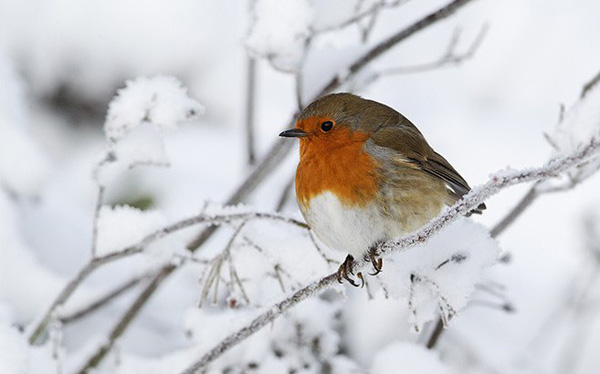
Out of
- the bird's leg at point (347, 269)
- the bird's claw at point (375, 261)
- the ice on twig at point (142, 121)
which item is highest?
the ice on twig at point (142, 121)

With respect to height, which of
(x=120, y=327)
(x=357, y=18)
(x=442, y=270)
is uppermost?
(x=357, y=18)

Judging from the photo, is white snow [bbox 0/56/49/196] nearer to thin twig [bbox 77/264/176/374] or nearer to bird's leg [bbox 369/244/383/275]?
thin twig [bbox 77/264/176/374]

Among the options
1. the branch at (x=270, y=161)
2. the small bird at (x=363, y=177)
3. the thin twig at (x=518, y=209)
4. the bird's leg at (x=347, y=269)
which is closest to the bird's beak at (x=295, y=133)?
the small bird at (x=363, y=177)

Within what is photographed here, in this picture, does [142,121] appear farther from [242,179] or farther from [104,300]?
[104,300]

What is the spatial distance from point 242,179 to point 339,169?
73 cm

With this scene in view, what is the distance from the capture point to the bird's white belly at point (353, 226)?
217 centimetres

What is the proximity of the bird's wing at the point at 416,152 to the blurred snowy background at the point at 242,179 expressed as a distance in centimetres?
32

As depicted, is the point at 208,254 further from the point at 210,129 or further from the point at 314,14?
the point at 210,129

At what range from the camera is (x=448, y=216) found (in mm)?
1587

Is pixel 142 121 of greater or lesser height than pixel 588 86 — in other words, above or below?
below

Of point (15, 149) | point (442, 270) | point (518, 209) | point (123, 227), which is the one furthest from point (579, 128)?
point (15, 149)

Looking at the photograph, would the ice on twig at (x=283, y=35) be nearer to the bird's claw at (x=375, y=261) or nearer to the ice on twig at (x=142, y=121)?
the ice on twig at (x=142, y=121)

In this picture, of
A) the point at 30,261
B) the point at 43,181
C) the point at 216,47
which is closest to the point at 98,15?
the point at 216,47

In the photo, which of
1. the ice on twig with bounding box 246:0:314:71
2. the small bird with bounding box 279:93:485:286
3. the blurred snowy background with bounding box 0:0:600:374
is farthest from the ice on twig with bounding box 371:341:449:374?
the ice on twig with bounding box 246:0:314:71
